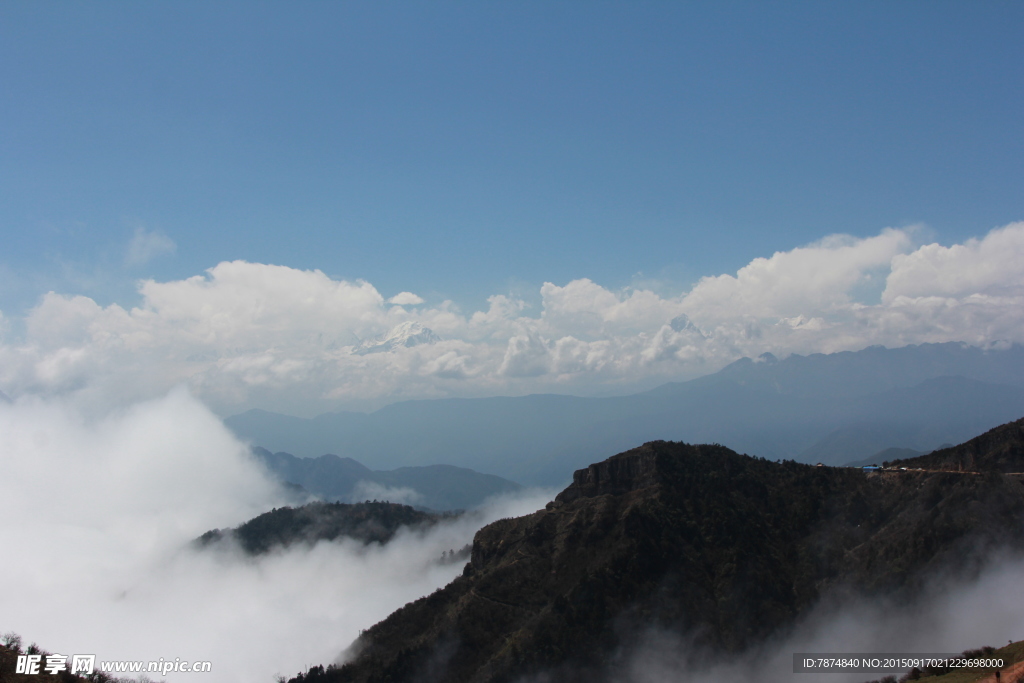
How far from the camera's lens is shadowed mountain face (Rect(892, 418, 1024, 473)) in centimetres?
11831

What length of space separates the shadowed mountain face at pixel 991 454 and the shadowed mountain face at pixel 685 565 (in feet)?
31.3

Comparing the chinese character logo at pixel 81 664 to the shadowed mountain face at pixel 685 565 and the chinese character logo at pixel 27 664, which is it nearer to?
the chinese character logo at pixel 27 664

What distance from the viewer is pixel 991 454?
121438mm

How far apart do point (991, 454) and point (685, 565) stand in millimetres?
62468

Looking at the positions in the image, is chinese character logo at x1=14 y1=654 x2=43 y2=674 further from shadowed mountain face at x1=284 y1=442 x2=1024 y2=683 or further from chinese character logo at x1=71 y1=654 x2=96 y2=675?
shadowed mountain face at x1=284 y1=442 x2=1024 y2=683

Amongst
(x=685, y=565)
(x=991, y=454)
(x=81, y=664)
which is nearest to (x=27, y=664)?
(x=81, y=664)

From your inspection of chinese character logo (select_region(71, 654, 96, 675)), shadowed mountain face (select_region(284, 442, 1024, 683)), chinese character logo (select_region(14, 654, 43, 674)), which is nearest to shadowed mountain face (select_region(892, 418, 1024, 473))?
shadowed mountain face (select_region(284, 442, 1024, 683))

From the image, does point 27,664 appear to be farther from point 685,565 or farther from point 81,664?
point 685,565

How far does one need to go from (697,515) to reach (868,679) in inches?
1784

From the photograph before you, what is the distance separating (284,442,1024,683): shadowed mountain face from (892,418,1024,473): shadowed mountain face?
31.3ft

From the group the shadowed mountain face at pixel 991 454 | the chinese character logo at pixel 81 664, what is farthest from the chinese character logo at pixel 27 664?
the shadowed mountain face at pixel 991 454

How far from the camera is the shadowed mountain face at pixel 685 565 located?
366 feet


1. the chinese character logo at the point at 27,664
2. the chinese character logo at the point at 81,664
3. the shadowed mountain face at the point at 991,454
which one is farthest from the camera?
the shadowed mountain face at the point at 991,454

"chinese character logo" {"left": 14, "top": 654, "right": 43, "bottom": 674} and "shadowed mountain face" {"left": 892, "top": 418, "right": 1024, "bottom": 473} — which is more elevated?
"shadowed mountain face" {"left": 892, "top": 418, "right": 1024, "bottom": 473}
